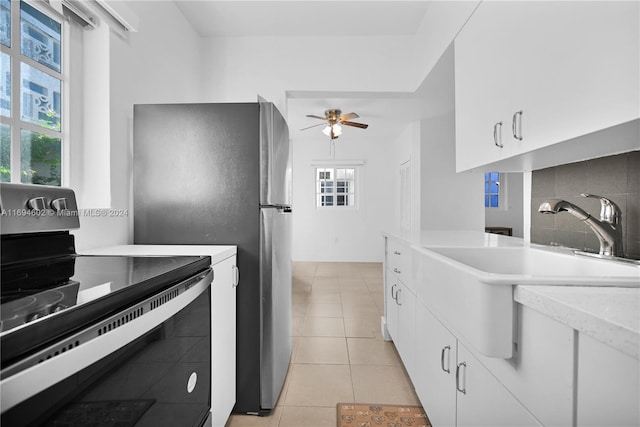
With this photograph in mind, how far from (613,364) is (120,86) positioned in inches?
87.5

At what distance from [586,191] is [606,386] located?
3.89ft

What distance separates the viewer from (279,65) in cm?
291

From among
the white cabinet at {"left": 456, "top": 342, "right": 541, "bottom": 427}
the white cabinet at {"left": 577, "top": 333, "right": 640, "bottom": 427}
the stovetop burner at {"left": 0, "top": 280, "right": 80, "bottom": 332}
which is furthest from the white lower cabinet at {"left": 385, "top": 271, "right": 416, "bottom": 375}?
the stovetop burner at {"left": 0, "top": 280, "right": 80, "bottom": 332}

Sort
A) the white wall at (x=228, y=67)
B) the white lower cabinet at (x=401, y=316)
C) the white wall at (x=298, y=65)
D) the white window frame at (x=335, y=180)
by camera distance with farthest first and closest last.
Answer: the white window frame at (x=335, y=180), the white wall at (x=298, y=65), the white lower cabinet at (x=401, y=316), the white wall at (x=228, y=67)

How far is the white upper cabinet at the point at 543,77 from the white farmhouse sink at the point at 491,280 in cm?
41

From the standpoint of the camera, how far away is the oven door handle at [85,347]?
1.69ft

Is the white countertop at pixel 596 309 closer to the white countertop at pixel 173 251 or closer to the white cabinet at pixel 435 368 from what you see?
the white cabinet at pixel 435 368

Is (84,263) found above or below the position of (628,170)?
below

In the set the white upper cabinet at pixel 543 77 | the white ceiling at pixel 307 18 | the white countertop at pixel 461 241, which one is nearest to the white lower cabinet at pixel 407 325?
the white countertop at pixel 461 241

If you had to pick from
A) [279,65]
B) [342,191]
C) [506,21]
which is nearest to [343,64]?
Result: [279,65]

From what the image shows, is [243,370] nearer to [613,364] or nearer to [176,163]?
[176,163]

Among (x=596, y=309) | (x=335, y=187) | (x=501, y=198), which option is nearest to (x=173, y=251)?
(x=596, y=309)

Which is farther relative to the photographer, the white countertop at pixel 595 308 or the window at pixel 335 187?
the window at pixel 335 187

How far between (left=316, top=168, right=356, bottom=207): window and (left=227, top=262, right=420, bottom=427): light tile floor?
3251 mm
